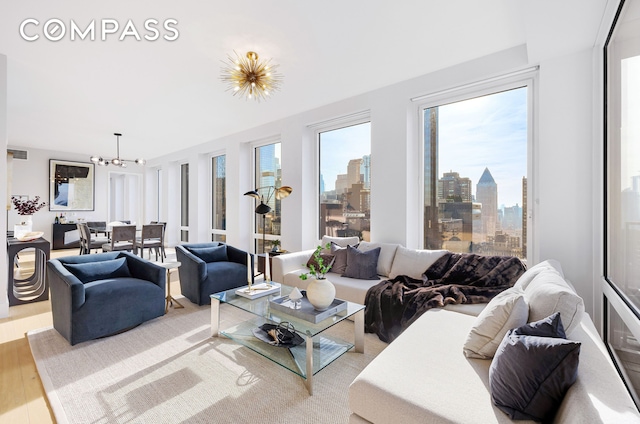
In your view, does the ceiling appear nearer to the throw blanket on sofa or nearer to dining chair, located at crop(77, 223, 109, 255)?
the throw blanket on sofa

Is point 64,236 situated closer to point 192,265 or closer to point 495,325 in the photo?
point 192,265

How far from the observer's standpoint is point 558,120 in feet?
8.75

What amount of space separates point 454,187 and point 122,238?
18.1 feet

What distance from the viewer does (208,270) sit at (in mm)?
3580

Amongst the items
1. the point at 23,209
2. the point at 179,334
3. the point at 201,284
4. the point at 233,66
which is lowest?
the point at 179,334

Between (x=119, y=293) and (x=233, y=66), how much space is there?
2.52 metres

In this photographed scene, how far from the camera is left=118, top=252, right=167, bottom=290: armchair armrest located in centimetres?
304

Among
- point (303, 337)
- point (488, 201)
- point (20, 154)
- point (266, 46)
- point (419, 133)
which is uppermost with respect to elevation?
point (266, 46)

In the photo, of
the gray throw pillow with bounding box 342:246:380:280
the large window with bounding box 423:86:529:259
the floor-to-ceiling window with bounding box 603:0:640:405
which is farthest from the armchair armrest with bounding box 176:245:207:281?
the floor-to-ceiling window with bounding box 603:0:640:405

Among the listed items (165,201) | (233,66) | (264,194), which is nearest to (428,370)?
(233,66)

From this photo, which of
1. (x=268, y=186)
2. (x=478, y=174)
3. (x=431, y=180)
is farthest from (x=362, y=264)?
(x=268, y=186)

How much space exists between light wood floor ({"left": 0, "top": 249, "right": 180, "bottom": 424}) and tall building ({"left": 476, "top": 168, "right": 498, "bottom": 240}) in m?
3.83

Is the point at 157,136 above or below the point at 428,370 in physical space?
above

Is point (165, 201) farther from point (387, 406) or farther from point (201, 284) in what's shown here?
point (387, 406)
